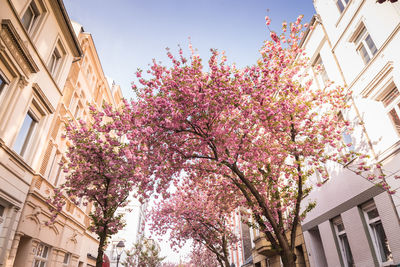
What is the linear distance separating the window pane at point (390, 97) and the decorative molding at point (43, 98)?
14.4 meters

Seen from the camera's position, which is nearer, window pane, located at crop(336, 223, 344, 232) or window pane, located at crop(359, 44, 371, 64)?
window pane, located at crop(359, 44, 371, 64)

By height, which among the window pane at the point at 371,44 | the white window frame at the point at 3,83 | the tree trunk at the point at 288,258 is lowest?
the tree trunk at the point at 288,258

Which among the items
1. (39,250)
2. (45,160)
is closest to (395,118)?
(45,160)

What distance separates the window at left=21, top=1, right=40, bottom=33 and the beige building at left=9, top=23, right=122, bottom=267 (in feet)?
13.6

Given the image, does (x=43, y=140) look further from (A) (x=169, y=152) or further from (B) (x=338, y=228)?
(B) (x=338, y=228)

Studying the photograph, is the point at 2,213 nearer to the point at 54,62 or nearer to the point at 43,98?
the point at 43,98

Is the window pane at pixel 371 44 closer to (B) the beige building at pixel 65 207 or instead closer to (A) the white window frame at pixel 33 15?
(A) the white window frame at pixel 33 15

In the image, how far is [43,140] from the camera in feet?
41.1

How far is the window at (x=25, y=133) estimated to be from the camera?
10984mm

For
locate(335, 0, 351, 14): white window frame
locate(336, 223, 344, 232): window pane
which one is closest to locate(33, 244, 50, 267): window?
locate(336, 223, 344, 232): window pane

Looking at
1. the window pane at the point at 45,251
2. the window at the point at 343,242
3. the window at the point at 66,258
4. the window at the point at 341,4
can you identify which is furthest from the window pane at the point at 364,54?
the window at the point at 66,258

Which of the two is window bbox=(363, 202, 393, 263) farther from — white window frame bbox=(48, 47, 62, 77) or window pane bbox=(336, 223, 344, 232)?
white window frame bbox=(48, 47, 62, 77)

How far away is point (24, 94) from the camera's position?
34.8ft

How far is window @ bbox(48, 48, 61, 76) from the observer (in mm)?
14014
